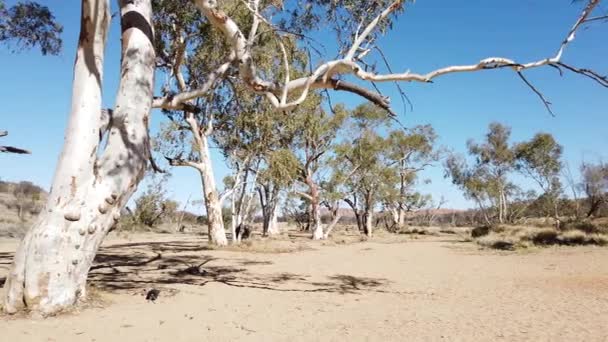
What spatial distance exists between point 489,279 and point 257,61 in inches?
293

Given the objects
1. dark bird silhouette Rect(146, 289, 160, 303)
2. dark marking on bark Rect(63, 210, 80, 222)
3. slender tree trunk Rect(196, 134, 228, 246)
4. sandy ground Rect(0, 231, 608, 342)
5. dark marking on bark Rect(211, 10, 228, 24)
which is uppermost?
dark marking on bark Rect(211, 10, 228, 24)

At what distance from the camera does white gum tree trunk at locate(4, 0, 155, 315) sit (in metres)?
4.11

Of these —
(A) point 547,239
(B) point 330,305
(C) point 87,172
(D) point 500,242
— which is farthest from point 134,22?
(A) point 547,239

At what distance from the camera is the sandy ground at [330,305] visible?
3957 millimetres

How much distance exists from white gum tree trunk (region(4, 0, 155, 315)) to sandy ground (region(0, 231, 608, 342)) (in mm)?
365

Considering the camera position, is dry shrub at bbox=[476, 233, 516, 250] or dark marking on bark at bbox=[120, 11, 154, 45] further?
dry shrub at bbox=[476, 233, 516, 250]

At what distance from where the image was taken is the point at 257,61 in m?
11.5

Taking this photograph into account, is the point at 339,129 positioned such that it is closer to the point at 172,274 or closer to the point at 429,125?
the point at 429,125

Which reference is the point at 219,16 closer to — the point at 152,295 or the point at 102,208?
the point at 102,208

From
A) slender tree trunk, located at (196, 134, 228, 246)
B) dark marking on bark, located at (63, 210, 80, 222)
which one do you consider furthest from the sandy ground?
slender tree trunk, located at (196, 134, 228, 246)

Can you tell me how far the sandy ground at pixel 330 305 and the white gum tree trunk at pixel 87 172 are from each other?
0.37 metres

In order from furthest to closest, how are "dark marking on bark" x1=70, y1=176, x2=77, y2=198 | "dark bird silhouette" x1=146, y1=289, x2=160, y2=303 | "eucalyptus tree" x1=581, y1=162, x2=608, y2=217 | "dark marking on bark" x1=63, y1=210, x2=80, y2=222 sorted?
1. "eucalyptus tree" x1=581, y1=162, x2=608, y2=217
2. "dark bird silhouette" x1=146, y1=289, x2=160, y2=303
3. "dark marking on bark" x1=70, y1=176, x2=77, y2=198
4. "dark marking on bark" x1=63, y1=210, x2=80, y2=222

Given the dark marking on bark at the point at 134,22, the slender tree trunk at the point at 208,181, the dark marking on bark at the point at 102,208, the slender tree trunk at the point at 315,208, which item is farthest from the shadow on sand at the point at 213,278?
the slender tree trunk at the point at 315,208

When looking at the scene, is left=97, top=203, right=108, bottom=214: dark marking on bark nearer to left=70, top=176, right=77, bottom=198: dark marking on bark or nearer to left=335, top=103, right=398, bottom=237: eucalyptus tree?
left=70, top=176, right=77, bottom=198: dark marking on bark
